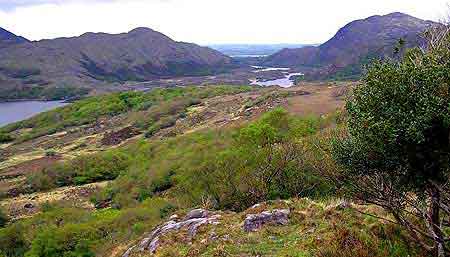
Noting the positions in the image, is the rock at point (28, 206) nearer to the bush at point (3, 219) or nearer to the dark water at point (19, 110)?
the bush at point (3, 219)

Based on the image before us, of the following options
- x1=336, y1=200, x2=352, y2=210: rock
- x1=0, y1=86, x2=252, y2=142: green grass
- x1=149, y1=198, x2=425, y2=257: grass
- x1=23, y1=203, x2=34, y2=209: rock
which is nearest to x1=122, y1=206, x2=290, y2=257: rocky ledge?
x1=149, y1=198, x2=425, y2=257: grass

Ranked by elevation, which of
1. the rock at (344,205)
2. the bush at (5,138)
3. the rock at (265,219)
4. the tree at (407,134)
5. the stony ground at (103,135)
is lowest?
the bush at (5,138)

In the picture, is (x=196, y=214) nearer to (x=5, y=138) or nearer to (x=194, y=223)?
(x=194, y=223)

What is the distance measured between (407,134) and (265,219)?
7.78 m

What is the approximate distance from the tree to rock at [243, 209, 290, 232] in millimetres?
4592

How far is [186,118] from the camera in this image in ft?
301

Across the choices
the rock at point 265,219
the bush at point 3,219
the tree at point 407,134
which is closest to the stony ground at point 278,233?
the rock at point 265,219

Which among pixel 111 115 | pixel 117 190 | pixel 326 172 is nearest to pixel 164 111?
pixel 111 115

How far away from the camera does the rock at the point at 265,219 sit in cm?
1720

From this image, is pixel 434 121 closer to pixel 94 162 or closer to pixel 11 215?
pixel 11 215

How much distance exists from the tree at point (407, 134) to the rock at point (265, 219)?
4.59m

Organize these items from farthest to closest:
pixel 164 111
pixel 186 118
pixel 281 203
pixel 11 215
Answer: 1. pixel 164 111
2. pixel 186 118
3. pixel 11 215
4. pixel 281 203

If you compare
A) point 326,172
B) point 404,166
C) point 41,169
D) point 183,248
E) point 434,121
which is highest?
point 434,121

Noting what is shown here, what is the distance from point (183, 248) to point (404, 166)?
857 centimetres
